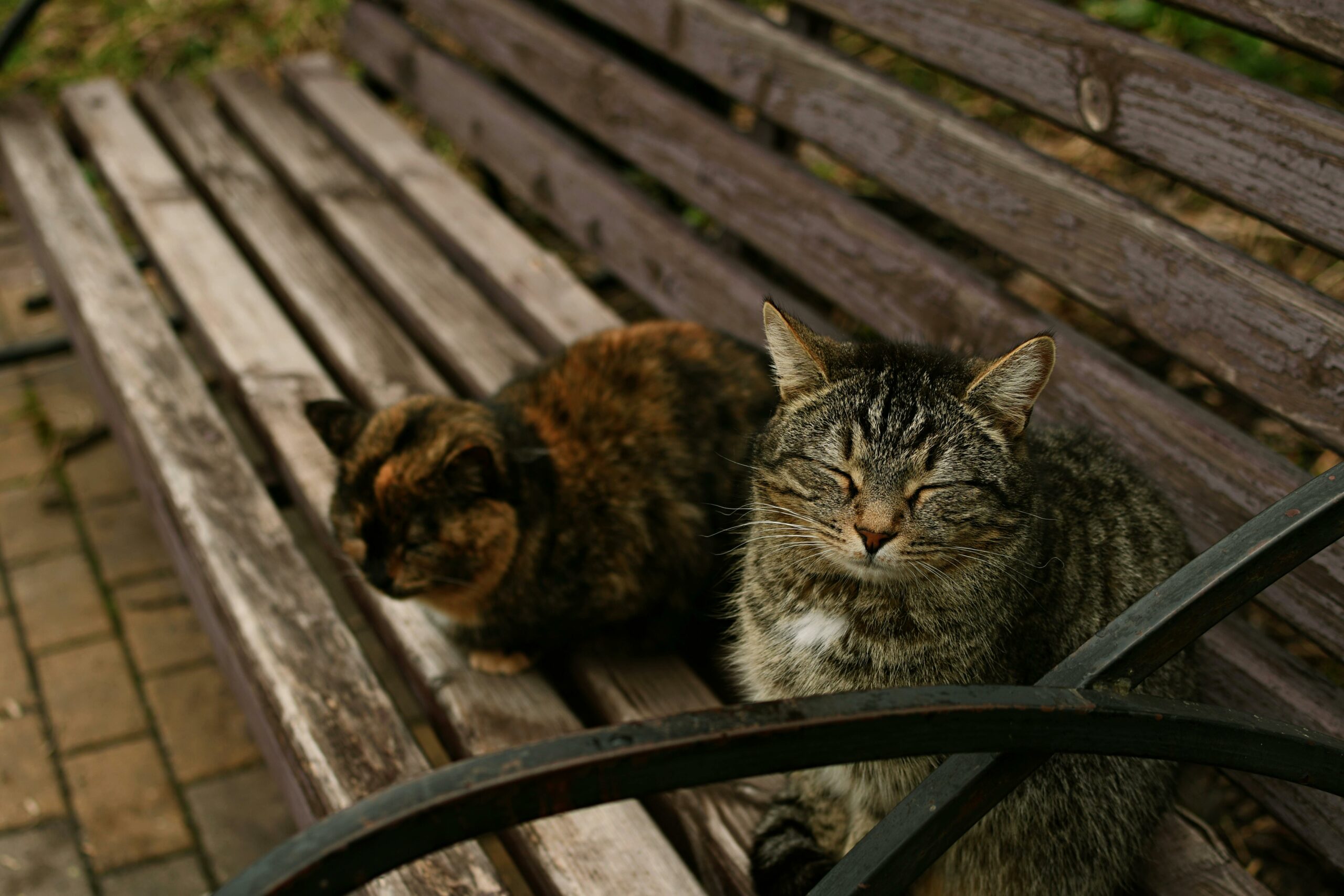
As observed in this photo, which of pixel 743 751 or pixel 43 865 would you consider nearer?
pixel 743 751

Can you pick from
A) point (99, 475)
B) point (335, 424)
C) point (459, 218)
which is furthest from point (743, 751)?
point (99, 475)

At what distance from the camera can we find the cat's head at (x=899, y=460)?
1.80m

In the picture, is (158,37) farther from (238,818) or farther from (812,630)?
(812,630)

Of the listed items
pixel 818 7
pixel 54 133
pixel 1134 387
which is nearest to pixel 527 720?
pixel 1134 387

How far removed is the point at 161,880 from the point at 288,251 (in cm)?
184

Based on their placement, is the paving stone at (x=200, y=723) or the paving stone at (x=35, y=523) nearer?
the paving stone at (x=200, y=723)

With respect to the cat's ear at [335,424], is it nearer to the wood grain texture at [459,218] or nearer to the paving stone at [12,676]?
the wood grain texture at [459,218]

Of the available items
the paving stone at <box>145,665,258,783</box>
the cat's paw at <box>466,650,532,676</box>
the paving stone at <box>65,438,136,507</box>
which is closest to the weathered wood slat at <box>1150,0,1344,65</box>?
the cat's paw at <box>466,650,532,676</box>

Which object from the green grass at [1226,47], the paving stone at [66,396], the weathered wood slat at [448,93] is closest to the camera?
the weathered wood slat at [448,93]

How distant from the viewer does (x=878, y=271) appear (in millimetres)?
2777

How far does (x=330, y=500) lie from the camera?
243 cm

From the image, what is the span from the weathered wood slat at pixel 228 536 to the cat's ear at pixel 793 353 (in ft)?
3.23

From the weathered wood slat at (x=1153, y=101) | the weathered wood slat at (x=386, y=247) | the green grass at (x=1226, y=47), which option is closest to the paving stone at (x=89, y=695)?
the weathered wood slat at (x=386, y=247)

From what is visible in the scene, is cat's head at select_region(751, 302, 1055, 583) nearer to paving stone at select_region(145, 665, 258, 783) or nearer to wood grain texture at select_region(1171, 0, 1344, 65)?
wood grain texture at select_region(1171, 0, 1344, 65)
